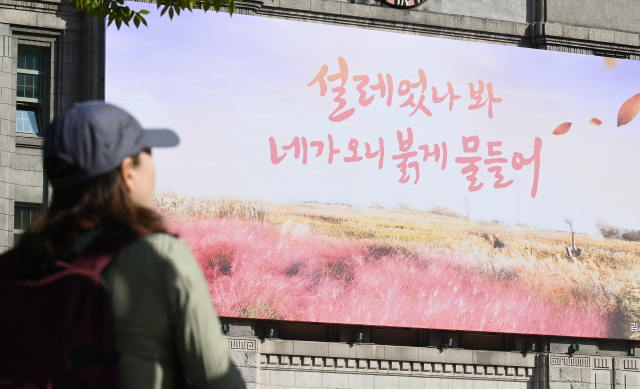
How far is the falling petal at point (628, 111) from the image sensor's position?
16.1 meters

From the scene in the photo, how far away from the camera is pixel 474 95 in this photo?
50.2ft

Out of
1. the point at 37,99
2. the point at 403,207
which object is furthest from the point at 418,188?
the point at 37,99

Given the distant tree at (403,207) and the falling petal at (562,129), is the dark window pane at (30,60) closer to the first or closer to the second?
the distant tree at (403,207)

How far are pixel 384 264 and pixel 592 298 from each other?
4.02 meters

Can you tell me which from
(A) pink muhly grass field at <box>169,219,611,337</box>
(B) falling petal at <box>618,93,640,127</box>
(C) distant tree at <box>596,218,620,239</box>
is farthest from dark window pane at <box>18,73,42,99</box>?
(B) falling petal at <box>618,93,640,127</box>

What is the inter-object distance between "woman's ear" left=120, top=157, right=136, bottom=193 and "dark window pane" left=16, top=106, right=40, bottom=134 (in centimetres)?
1327

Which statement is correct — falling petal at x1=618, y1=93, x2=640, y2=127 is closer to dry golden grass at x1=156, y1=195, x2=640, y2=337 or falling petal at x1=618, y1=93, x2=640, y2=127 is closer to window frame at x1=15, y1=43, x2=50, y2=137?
dry golden grass at x1=156, y1=195, x2=640, y2=337

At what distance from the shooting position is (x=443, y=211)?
14758 mm

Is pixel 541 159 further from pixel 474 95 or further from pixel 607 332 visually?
pixel 607 332

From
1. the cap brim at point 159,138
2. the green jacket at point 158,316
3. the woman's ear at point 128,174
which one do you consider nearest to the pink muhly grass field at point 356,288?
the cap brim at point 159,138

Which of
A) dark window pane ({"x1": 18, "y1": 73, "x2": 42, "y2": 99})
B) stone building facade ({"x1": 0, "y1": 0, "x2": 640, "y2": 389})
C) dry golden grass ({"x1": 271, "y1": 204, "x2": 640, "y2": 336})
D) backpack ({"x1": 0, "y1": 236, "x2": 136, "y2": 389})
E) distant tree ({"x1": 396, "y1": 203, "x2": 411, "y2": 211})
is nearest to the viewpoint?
backpack ({"x1": 0, "y1": 236, "x2": 136, "y2": 389})

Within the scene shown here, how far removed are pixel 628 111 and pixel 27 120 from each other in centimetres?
1098

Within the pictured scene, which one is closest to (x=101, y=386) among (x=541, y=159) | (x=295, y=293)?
(x=295, y=293)

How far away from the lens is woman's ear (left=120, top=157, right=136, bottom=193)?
178 centimetres
